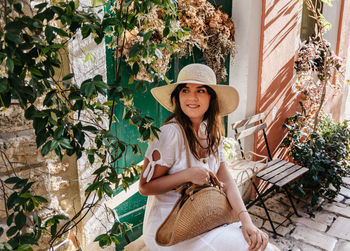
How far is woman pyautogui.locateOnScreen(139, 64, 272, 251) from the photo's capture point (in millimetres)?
1619

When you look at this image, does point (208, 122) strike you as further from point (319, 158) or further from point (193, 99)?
point (319, 158)

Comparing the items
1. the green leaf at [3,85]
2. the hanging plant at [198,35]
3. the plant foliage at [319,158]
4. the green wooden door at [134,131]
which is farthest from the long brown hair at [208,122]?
the plant foliage at [319,158]

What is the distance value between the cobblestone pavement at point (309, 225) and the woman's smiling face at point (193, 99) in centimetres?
213

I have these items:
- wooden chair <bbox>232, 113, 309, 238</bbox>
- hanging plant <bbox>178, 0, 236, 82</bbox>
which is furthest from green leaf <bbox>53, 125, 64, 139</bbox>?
wooden chair <bbox>232, 113, 309, 238</bbox>

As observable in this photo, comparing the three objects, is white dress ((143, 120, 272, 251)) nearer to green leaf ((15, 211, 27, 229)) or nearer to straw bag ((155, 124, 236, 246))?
straw bag ((155, 124, 236, 246))

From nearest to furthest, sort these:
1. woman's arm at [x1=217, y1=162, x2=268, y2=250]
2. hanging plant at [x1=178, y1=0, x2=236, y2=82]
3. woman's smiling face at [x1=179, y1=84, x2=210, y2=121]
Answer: woman's arm at [x1=217, y1=162, x2=268, y2=250]
woman's smiling face at [x1=179, y1=84, x2=210, y2=121]
hanging plant at [x1=178, y1=0, x2=236, y2=82]

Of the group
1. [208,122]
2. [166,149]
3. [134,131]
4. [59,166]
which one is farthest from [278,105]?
[59,166]

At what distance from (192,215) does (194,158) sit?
0.43 metres

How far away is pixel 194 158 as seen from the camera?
187 cm

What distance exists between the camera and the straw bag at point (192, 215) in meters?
1.49

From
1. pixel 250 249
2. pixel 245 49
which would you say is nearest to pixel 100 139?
pixel 250 249

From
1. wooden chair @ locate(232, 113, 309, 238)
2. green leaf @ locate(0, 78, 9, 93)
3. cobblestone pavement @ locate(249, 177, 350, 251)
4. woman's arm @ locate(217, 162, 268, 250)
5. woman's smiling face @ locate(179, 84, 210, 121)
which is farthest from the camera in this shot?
wooden chair @ locate(232, 113, 309, 238)

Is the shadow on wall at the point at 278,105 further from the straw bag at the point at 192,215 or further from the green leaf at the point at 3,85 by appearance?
the green leaf at the point at 3,85

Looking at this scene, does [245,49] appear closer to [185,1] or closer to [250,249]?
[185,1]
